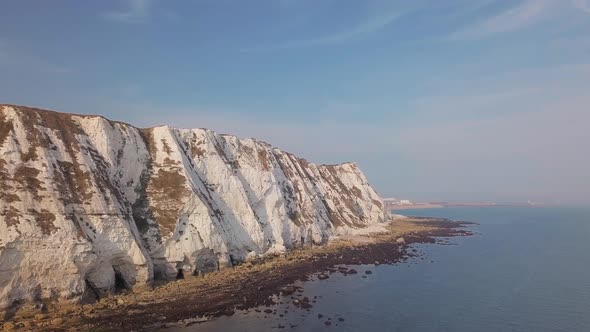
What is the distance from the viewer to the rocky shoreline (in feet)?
87.9

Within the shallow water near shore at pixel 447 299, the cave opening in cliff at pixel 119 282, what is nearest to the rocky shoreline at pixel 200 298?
the cave opening in cliff at pixel 119 282

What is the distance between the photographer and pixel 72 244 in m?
29.9

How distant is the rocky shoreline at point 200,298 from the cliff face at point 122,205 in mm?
1575

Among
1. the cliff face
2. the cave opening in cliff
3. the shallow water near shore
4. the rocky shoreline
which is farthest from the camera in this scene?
the cave opening in cliff

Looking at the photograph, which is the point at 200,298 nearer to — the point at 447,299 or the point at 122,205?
the point at 122,205

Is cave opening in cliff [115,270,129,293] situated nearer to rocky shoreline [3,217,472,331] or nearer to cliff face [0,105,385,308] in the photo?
cliff face [0,105,385,308]

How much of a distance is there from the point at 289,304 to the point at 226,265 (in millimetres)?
13188

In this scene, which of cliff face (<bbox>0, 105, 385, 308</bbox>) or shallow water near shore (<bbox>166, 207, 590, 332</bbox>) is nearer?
cliff face (<bbox>0, 105, 385, 308</bbox>)

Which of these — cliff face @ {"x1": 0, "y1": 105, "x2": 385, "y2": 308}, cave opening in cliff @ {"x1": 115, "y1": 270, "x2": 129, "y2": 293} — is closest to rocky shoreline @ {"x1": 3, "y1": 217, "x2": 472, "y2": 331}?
cave opening in cliff @ {"x1": 115, "y1": 270, "x2": 129, "y2": 293}

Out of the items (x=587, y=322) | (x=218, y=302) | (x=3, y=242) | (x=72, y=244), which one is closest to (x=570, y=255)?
(x=587, y=322)

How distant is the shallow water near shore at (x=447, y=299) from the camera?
97.8ft

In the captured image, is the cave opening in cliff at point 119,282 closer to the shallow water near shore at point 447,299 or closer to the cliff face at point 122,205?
the cliff face at point 122,205

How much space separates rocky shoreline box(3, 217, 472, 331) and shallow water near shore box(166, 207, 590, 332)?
1.84m

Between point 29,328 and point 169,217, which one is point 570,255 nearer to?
point 169,217
